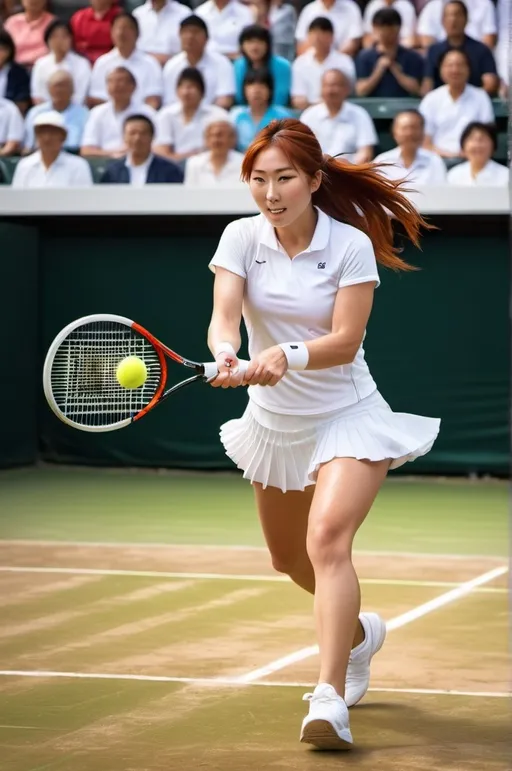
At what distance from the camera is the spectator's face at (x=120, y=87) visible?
42.2 feet

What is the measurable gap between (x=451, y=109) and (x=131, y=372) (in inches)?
341

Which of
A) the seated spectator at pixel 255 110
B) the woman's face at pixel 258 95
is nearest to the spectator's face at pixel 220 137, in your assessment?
the seated spectator at pixel 255 110

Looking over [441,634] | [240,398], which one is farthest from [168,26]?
[441,634]

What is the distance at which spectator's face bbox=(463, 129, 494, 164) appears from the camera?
11.7 m

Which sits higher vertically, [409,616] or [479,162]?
[479,162]

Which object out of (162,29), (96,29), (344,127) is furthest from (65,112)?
(344,127)

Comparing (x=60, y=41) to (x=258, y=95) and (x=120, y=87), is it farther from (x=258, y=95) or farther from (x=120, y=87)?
(x=258, y=95)

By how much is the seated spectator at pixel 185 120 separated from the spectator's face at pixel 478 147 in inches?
87.5

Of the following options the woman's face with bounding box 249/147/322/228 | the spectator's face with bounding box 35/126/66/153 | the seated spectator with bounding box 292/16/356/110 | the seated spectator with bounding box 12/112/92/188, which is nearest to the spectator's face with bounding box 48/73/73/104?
the seated spectator with bounding box 12/112/92/188

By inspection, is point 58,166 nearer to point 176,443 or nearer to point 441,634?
point 176,443

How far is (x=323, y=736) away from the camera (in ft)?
12.6

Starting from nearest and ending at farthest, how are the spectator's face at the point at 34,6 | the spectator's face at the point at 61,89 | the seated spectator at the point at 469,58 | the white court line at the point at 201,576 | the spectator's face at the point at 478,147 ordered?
the white court line at the point at 201,576 < the spectator's face at the point at 478,147 < the seated spectator at the point at 469,58 < the spectator's face at the point at 61,89 < the spectator's face at the point at 34,6

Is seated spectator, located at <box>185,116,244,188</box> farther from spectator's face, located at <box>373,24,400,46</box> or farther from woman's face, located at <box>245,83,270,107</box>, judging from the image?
spectator's face, located at <box>373,24,400,46</box>

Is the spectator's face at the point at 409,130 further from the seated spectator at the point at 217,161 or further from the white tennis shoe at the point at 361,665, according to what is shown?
the white tennis shoe at the point at 361,665
